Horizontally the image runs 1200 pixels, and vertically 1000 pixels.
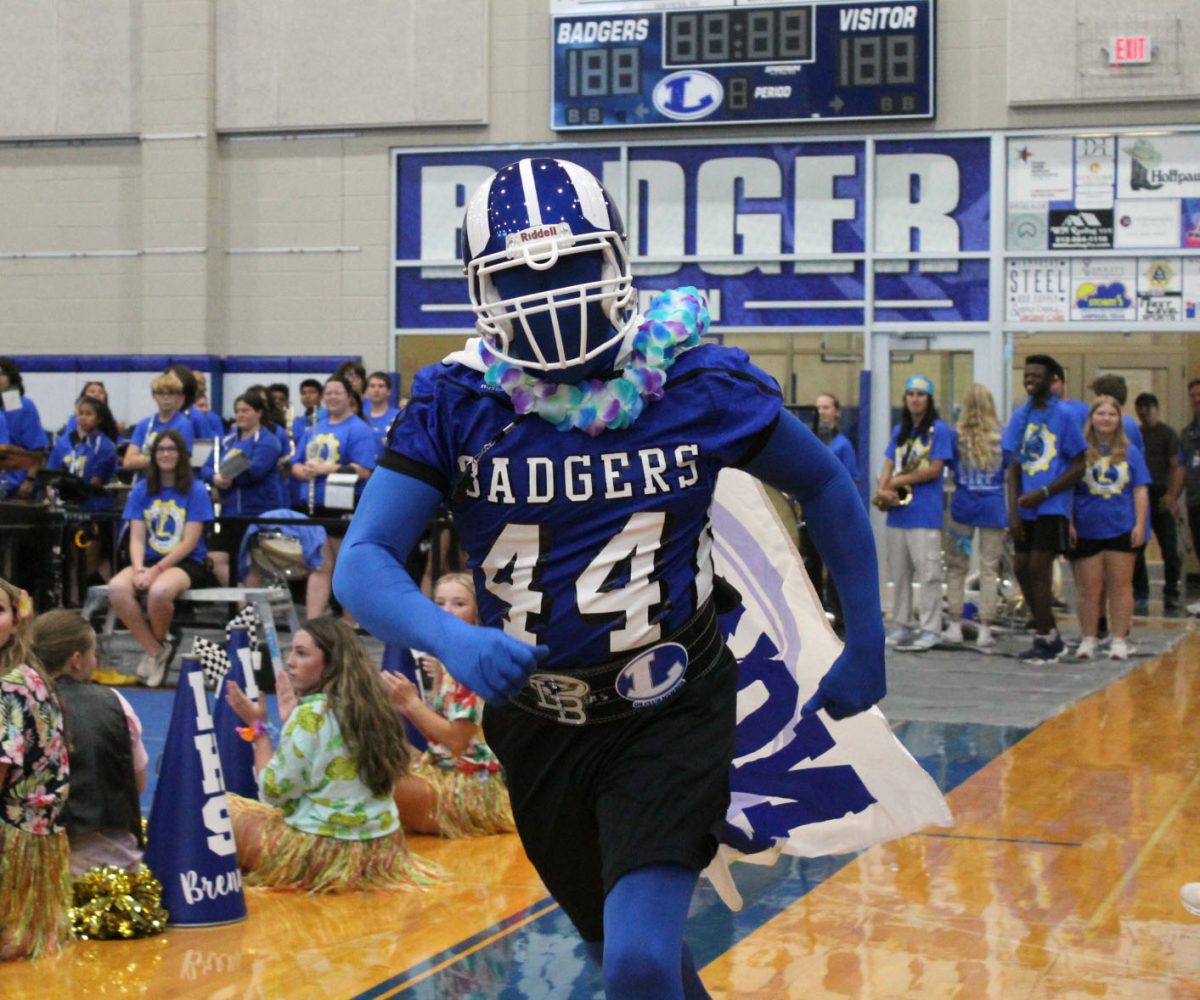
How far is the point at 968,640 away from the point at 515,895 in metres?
7.48

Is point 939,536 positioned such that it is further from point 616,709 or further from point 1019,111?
point 616,709

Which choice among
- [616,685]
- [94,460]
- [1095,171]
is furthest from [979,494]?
[616,685]

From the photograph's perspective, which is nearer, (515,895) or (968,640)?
(515,895)

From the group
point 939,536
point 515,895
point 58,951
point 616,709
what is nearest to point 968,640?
point 939,536

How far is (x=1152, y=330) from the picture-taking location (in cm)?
1617

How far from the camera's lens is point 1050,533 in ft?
36.4

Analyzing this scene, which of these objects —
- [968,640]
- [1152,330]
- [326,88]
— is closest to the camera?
[968,640]

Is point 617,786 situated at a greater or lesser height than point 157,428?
lesser

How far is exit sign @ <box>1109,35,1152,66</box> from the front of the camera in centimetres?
1608

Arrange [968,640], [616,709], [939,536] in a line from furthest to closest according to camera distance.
A: [968,640] < [939,536] < [616,709]

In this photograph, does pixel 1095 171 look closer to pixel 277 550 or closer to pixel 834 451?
pixel 834 451

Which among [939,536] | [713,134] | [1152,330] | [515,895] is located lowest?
[515,895]

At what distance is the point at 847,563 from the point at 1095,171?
13.9 m

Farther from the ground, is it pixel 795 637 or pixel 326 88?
pixel 326 88
